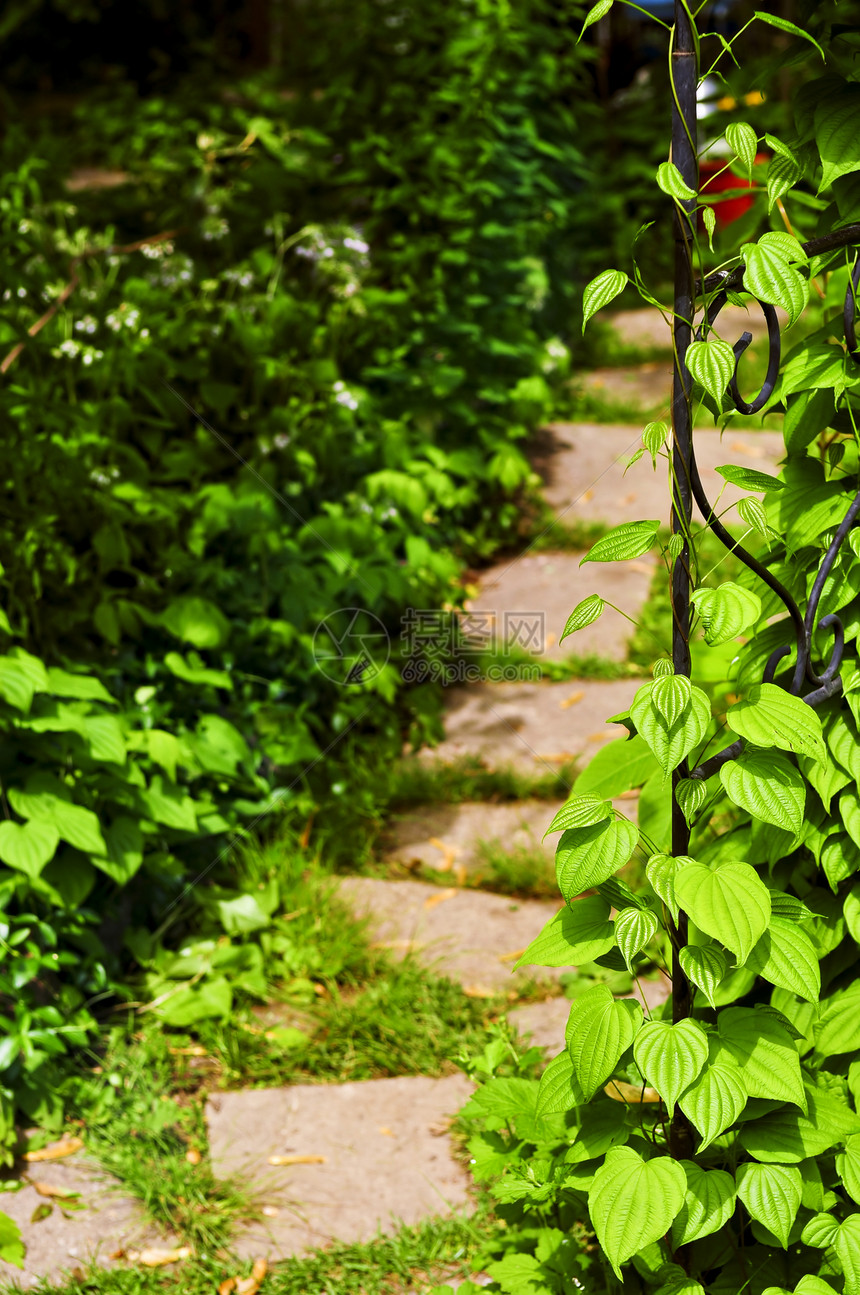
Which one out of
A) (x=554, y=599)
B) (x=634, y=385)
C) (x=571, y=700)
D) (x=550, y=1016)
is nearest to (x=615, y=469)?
(x=554, y=599)

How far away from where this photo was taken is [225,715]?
2975mm

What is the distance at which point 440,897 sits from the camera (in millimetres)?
2975

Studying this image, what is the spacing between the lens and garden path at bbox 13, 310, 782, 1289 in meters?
2.15

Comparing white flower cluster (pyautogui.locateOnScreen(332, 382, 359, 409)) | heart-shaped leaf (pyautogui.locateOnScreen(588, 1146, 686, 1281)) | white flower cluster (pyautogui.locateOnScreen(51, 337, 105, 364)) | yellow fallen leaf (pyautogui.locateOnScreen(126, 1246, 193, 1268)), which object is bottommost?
yellow fallen leaf (pyautogui.locateOnScreen(126, 1246, 193, 1268))

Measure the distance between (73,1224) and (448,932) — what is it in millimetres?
1082

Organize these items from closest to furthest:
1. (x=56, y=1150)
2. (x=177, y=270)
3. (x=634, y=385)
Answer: (x=56, y=1150), (x=177, y=270), (x=634, y=385)

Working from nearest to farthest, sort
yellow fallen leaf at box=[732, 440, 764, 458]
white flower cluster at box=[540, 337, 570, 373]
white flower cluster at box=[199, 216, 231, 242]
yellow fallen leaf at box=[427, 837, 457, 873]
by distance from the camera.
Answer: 1. yellow fallen leaf at box=[427, 837, 457, 873]
2. white flower cluster at box=[199, 216, 231, 242]
3. white flower cluster at box=[540, 337, 570, 373]
4. yellow fallen leaf at box=[732, 440, 764, 458]

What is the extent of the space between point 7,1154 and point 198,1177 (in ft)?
1.21

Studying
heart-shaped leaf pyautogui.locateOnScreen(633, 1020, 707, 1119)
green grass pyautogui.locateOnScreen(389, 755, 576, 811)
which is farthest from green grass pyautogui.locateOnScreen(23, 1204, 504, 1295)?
green grass pyautogui.locateOnScreen(389, 755, 576, 811)

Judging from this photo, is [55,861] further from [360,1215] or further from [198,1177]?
[360,1215]

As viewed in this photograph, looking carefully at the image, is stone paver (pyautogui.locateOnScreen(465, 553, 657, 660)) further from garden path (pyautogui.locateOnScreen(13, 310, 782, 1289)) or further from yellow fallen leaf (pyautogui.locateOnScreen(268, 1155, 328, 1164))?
yellow fallen leaf (pyautogui.locateOnScreen(268, 1155, 328, 1164))

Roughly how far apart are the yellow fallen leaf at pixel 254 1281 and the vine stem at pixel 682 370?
102 cm

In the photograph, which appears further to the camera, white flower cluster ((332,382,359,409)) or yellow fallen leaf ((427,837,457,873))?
white flower cluster ((332,382,359,409))

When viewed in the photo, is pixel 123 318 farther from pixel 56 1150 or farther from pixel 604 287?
pixel 604 287
